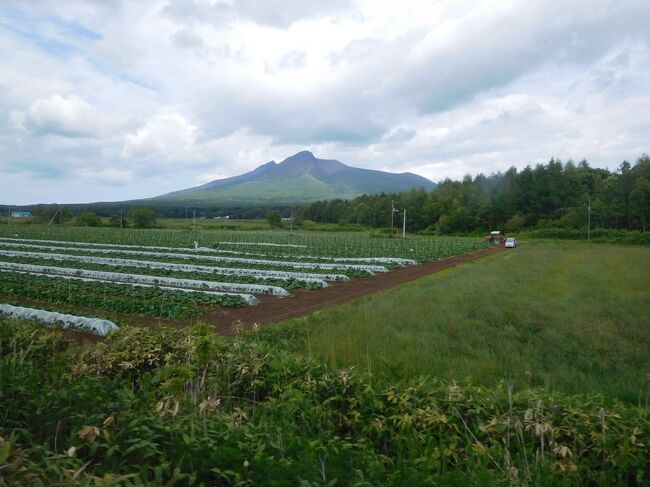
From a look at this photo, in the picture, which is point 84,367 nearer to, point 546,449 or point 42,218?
point 546,449

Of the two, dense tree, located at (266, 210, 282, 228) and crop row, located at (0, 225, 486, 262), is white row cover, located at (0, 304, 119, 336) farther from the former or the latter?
dense tree, located at (266, 210, 282, 228)

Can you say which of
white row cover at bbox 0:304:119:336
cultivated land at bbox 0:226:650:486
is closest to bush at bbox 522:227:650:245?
cultivated land at bbox 0:226:650:486

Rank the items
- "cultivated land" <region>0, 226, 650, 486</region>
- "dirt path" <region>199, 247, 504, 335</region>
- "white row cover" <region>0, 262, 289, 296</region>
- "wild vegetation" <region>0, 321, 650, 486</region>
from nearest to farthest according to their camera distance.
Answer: "wild vegetation" <region>0, 321, 650, 486</region>, "cultivated land" <region>0, 226, 650, 486</region>, "dirt path" <region>199, 247, 504, 335</region>, "white row cover" <region>0, 262, 289, 296</region>

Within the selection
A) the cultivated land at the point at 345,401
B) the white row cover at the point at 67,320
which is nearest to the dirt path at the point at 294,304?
the cultivated land at the point at 345,401

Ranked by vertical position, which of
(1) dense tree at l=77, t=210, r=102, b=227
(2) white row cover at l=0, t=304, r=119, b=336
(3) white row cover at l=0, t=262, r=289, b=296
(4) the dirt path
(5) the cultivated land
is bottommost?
(4) the dirt path

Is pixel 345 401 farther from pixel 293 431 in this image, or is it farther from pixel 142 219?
pixel 142 219

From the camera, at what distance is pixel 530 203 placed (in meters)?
63.4

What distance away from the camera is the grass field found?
5445 millimetres

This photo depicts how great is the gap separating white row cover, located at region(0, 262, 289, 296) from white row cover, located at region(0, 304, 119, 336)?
4.86 metres

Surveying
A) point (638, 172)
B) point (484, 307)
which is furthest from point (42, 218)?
point (638, 172)

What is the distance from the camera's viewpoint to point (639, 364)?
20.2ft

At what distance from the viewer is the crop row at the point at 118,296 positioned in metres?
10.3

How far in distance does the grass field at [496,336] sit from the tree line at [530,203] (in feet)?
156

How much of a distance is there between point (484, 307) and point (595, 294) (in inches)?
175
